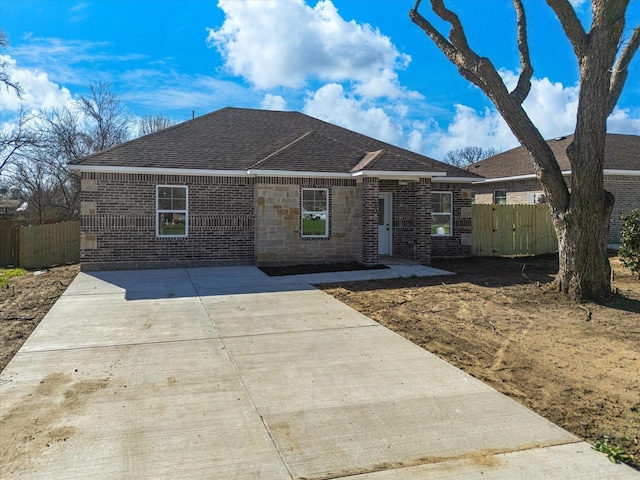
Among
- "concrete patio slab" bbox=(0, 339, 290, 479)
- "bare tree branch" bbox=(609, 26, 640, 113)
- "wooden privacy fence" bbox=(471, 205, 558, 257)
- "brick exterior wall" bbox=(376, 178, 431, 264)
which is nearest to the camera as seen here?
"concrete patio slab" bbox=(0, 339, 290, 479)

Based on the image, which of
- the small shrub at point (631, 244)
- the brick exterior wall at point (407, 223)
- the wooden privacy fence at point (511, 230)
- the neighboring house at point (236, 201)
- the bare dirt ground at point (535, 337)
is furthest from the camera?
the wooden privacy fence at point (511, 230)

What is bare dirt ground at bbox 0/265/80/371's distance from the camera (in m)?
6.75

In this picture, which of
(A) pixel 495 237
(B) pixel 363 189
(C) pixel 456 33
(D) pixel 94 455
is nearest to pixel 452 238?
(A) pixel 495 237

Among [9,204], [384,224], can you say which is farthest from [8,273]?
[9,204]

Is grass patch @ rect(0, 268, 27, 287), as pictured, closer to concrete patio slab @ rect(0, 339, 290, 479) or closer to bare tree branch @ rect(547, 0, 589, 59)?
concrete patio slab @ rect(0, 339, 290, 479)

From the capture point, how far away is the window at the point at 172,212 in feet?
46.6

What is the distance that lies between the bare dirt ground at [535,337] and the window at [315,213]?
3.86m

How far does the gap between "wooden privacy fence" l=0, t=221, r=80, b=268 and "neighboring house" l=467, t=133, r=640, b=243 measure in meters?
16.1

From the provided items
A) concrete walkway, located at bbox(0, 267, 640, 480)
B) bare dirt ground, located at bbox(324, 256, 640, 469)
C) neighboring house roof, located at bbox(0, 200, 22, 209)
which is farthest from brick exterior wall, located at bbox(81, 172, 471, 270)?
neighboring house roof, located at bbox(0, 200, 22, 209)

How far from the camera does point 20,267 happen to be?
642 inches

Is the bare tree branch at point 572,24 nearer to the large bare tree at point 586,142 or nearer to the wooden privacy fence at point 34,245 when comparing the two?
the large bare tree at point 586,142

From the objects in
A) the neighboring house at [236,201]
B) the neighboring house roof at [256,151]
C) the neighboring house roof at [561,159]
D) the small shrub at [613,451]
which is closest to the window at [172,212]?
the neighboring house at [236,201]

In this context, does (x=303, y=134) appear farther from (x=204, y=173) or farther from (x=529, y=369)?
(x=529, y=369)

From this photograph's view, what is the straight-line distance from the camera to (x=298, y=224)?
14734 mm
